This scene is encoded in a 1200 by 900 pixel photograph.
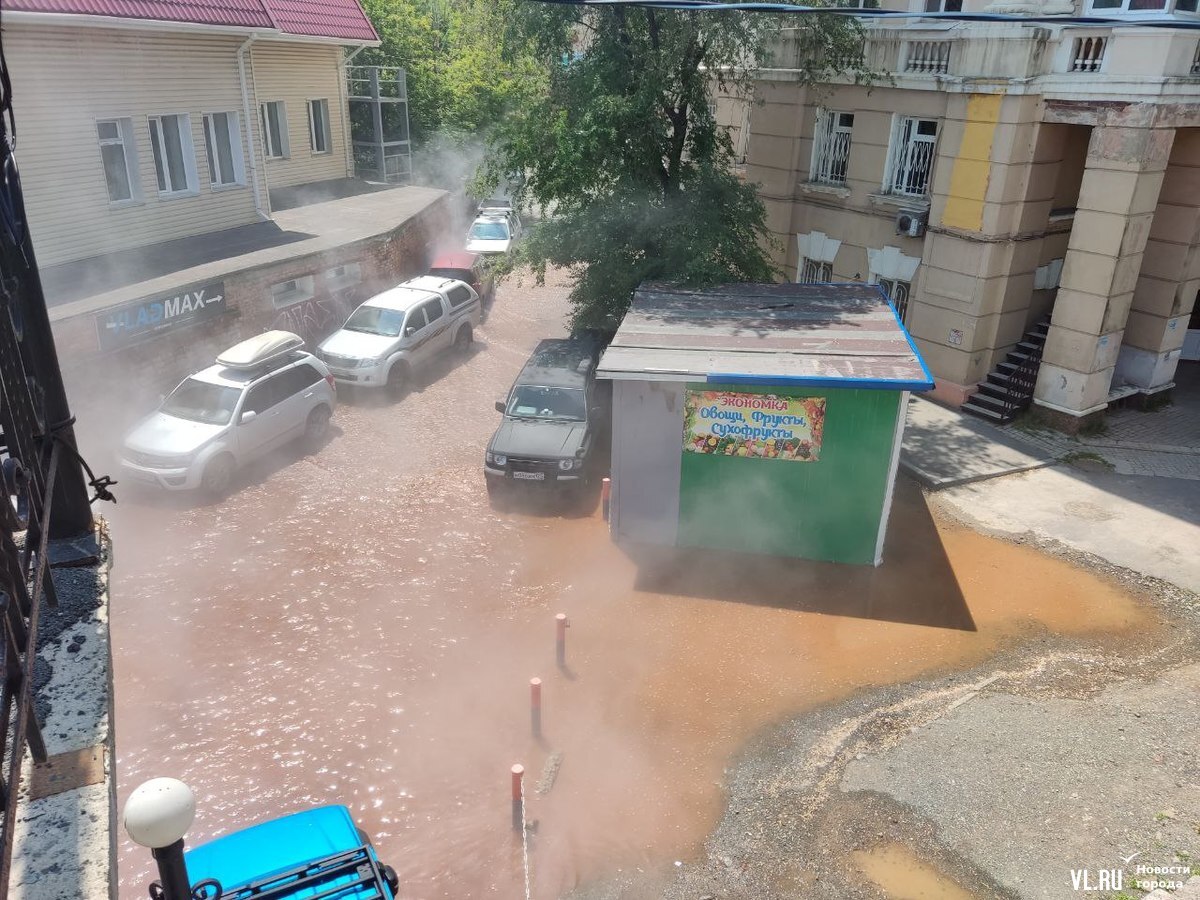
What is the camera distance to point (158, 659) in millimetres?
9922

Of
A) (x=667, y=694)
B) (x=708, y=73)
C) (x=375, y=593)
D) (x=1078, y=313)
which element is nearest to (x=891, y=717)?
(x=667, y=694)

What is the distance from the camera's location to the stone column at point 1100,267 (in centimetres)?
1443

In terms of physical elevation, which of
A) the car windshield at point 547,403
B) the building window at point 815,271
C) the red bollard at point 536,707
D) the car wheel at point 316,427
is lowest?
the red bollard at point 536,707

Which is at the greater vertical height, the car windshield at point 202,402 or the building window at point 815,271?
the building window at point 815,271

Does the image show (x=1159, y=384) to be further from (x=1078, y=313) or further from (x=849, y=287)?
(x=849, y=287)

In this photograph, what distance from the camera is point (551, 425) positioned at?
14.2m

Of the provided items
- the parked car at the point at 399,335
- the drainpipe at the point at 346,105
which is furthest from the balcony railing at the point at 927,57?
the drainpipe at the point at 346,105

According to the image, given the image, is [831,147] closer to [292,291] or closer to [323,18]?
[292,291]

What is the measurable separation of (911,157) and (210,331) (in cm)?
1454

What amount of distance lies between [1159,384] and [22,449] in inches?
783

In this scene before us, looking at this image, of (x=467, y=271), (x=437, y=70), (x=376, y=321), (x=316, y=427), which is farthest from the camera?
(x=437, y=70)

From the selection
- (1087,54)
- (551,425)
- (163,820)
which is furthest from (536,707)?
(1087,54)

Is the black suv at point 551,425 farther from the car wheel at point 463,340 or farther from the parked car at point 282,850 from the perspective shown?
the parked car at point 282,850

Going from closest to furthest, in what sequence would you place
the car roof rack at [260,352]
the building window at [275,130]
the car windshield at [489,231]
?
1. the car roof rack at [260,352]
2. the building window at [275,130]
3. the car windshield at [489,231]
